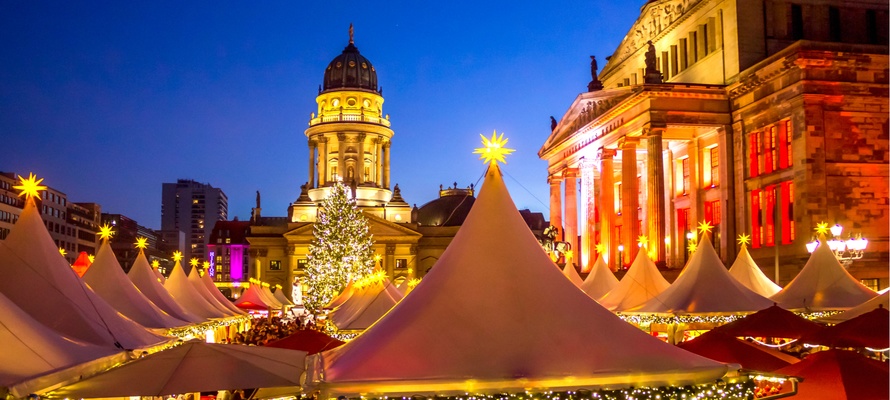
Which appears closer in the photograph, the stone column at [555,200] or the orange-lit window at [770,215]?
the orange-lit window at [770,215]

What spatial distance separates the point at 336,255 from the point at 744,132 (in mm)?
32412

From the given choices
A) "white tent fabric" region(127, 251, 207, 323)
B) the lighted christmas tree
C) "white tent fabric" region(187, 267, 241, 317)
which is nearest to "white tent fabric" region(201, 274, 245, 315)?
"white tent fabric" region(187, 267, 241, 317)

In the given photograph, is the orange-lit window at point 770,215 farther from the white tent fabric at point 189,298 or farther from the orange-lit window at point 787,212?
the white tent fabric at point 189,298

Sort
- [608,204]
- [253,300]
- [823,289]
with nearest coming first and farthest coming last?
[823,289] < [253,300] < [608,204]

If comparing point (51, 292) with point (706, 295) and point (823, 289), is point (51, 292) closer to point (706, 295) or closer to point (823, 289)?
point (706, 295)

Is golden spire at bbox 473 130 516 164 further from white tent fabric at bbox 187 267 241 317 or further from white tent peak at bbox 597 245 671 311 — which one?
white tent fabric at bbox 187 267 241 317

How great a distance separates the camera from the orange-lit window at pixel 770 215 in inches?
1580

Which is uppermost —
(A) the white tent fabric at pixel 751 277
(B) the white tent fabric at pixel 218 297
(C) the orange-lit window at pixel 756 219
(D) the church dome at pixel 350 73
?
(D) the church dome at pixel 350 73

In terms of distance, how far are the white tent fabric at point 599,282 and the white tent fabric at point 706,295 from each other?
29.2 ft

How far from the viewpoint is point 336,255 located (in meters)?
65.1

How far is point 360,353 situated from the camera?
30.8 feet

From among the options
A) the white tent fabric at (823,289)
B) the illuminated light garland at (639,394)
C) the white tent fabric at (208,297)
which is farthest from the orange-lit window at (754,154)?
the illuminated light garland at (639,394)

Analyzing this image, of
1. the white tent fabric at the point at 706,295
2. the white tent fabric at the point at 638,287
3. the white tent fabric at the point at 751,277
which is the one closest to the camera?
the white tent fabric at the point at 706,295

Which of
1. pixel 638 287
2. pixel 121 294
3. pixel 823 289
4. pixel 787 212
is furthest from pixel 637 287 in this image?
pixel 787 212
